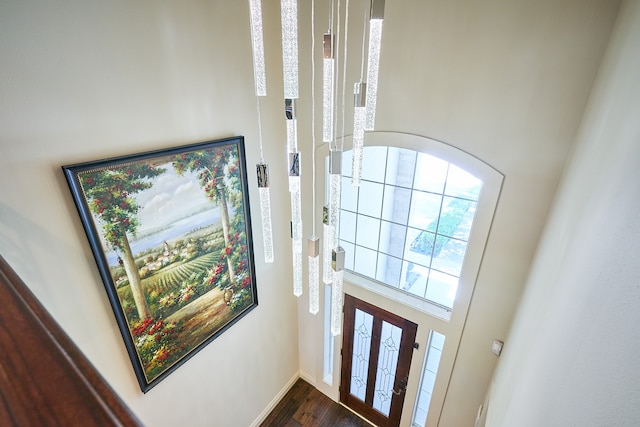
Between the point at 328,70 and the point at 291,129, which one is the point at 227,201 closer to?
the point at 291,129

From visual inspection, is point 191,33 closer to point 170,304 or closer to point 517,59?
point 170,304

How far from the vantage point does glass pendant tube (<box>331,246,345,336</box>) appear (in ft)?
5.72

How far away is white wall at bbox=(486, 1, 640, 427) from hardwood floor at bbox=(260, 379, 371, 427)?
9.32 ft

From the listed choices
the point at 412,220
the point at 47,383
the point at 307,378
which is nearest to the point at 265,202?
the point at 47,383

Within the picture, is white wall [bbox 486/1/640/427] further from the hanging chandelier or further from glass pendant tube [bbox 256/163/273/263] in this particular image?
glass pendant tube [bbox 256/163/273/263]

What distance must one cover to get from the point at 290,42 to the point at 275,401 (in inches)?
169

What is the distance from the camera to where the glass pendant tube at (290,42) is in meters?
1.25

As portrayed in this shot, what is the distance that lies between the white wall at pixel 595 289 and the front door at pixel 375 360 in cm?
166

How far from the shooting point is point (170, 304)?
2459 mm

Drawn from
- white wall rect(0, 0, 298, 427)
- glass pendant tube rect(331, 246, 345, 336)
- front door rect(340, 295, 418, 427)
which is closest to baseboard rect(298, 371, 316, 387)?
front door rect(340, 295, 418, 427)

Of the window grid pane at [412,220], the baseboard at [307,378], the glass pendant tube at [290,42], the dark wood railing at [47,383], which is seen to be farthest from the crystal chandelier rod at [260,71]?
the baseboard at [307,378]

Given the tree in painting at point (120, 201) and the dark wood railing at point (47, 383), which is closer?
the dark wood railing at point (47, 383)

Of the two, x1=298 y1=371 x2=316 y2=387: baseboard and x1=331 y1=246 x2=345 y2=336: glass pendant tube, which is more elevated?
x1=331 y1=246 x2=345 y2=336: glass pendant tube

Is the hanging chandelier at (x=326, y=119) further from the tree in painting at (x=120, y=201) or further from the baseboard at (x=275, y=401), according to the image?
the baseboard at (x=275, y=401)
